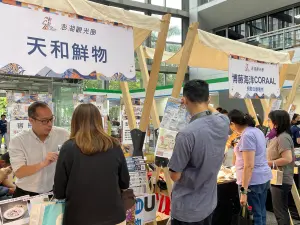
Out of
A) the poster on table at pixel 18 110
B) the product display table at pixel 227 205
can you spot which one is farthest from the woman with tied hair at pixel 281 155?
the poster on table at pixel 18 110

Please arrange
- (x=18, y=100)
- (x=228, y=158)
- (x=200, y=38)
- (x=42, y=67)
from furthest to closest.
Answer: (x=18, y=100) < (x=228, y=158) < (x=200, y=38) < (x=42, y=67)

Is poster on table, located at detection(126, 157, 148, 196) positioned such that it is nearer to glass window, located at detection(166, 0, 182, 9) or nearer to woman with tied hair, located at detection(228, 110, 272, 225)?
woman with tied hair, located at detection(228, 110, 272, 225)

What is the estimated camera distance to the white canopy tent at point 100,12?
227cm

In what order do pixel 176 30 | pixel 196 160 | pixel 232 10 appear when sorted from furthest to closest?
pixel 176 30 → pixel 232 10 → pixel 196 160

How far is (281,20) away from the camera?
14.8 m

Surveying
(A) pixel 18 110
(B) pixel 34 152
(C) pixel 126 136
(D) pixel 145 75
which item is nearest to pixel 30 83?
(A) pixel 18 110

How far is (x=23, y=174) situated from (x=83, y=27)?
114 cm

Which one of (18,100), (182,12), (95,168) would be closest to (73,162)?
(95,168)

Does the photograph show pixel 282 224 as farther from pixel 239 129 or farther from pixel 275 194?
pixel 239 129

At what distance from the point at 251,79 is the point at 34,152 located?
2.57 meters

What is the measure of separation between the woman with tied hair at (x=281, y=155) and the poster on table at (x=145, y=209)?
1591 mm

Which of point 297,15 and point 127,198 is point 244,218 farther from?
point 297,15

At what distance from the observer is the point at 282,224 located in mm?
3809

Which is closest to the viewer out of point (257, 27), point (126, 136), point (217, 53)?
point (217, 53)
